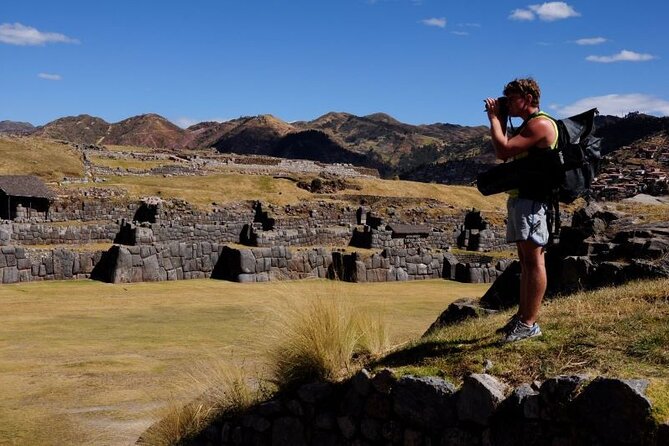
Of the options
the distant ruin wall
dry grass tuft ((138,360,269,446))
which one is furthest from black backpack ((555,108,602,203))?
the distant ruin wall

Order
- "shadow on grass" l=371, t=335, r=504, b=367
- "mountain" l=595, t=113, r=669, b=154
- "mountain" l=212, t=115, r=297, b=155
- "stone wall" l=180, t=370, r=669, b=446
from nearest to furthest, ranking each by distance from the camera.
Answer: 1. "stone wall" l=180, t=370, r=669, b=446
2. "shadow on grass" l=371, t=335, r=504, b=367
3. "mountain" l=595, t=113, r=669, b=154
4. "mountain" l=212, t=115, r=297, b=155

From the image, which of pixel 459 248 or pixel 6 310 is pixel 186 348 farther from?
pixel 459 248

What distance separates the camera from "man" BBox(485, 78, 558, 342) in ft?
21.1

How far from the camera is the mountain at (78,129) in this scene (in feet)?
490

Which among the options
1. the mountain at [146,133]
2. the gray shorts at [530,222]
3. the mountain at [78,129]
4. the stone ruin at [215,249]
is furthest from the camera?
the mountain at [78,129]

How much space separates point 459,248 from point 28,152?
4524cm

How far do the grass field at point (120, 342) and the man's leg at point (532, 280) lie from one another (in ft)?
7.49

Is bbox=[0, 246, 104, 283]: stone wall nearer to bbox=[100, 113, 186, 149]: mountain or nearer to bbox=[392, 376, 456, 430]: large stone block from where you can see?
bbox=[392, 376, 456, 430]: large stone block

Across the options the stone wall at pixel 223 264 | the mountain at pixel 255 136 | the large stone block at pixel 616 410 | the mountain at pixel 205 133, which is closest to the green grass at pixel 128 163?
the stone wall at pixel 223 264

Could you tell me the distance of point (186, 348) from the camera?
11859mm

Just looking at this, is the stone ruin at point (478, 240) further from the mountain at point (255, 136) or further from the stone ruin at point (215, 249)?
the mountain at point (255, 136)

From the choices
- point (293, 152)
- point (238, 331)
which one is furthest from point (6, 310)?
point (293, 152)

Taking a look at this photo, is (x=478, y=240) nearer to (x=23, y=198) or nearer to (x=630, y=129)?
(x=23, y=198)

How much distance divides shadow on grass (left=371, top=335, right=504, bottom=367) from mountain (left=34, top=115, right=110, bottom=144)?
483 ft
